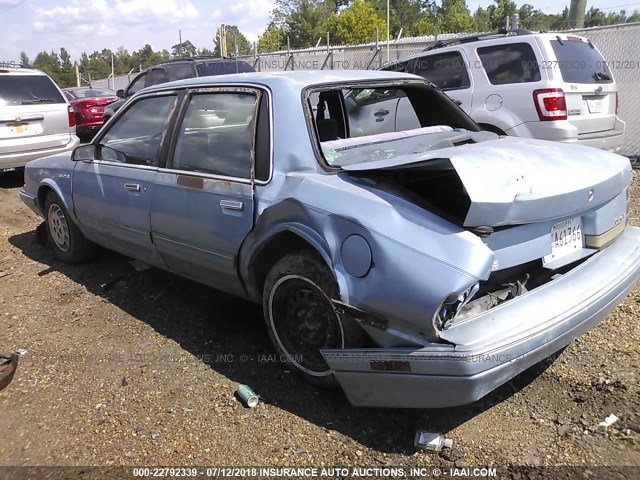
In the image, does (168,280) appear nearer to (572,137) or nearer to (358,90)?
(358,90)

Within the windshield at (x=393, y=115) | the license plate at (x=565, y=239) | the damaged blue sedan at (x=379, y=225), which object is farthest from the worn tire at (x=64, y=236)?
the license plate at (x=565, y=239)

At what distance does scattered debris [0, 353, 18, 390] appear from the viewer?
10.9ft

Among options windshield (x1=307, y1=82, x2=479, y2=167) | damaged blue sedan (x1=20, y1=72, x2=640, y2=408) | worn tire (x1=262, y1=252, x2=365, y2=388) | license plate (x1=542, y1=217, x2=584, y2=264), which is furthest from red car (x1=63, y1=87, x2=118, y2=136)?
license plate (x1=542, y1=217, x2=584, y2=264)

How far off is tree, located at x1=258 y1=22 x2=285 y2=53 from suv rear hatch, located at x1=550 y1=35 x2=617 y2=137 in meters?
59.5

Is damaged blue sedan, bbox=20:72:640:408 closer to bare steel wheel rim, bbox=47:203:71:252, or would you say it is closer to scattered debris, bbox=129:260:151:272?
scattered debris, bbox=129:260:151:272

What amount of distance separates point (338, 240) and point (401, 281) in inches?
16.1

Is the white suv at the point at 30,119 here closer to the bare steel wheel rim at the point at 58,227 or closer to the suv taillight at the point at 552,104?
the bare steel wheel rim at the point at 58,227

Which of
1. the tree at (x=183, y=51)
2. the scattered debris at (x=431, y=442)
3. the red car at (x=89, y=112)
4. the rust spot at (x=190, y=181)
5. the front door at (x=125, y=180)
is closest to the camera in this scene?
the scattered debris at (x=431, y=442)

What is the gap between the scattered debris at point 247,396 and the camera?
9.92ft

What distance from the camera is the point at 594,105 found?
671 centimetres

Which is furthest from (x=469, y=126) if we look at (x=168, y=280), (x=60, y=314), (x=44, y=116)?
(x=44, y=116)

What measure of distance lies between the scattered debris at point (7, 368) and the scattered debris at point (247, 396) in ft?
4.74

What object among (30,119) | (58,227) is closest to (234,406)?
(58,227)

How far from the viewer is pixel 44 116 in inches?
342
